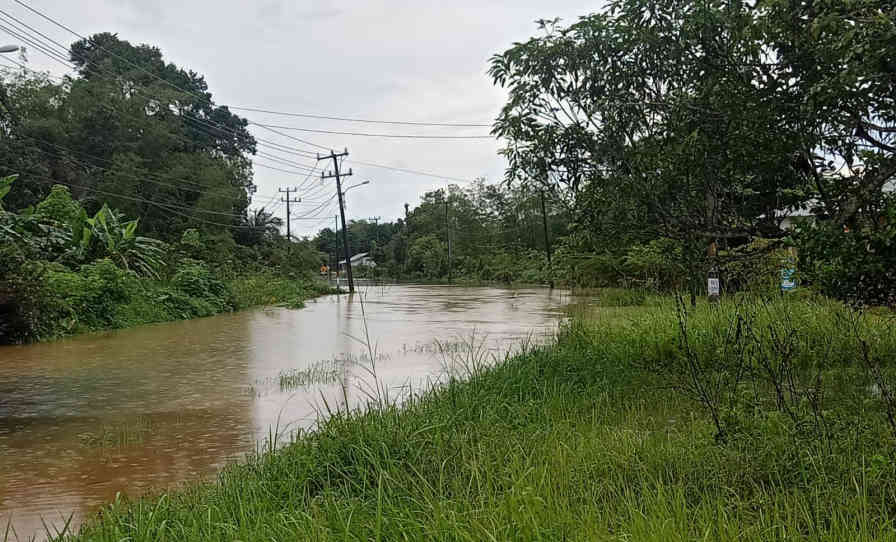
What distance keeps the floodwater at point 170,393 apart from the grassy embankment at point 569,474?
77cm

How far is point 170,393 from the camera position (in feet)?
29.5

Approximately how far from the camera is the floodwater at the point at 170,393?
5352 millimetres

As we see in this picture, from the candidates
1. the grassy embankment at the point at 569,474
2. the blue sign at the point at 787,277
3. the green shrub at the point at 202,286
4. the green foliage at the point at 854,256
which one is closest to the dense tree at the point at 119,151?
the green shrub at the point at 202,286

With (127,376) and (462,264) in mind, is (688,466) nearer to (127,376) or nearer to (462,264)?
(127,376)

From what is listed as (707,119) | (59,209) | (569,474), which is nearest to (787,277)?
(707,119)

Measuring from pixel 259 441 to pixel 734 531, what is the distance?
451 centimetres

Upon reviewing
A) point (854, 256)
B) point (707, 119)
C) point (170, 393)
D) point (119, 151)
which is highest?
point (119, 151)

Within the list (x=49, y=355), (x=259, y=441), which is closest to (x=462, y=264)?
(x=49, y=355)

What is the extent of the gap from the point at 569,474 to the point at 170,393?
6.68 m

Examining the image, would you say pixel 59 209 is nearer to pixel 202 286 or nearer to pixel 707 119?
pixel 202 286

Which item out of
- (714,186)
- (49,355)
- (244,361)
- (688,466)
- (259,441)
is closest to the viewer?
(688,466)

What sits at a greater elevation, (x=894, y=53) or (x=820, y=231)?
(x=894, y=53)

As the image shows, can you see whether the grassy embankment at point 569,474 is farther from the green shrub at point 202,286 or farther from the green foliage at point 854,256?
the green shrub at point 202,286

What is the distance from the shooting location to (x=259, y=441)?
631cm
